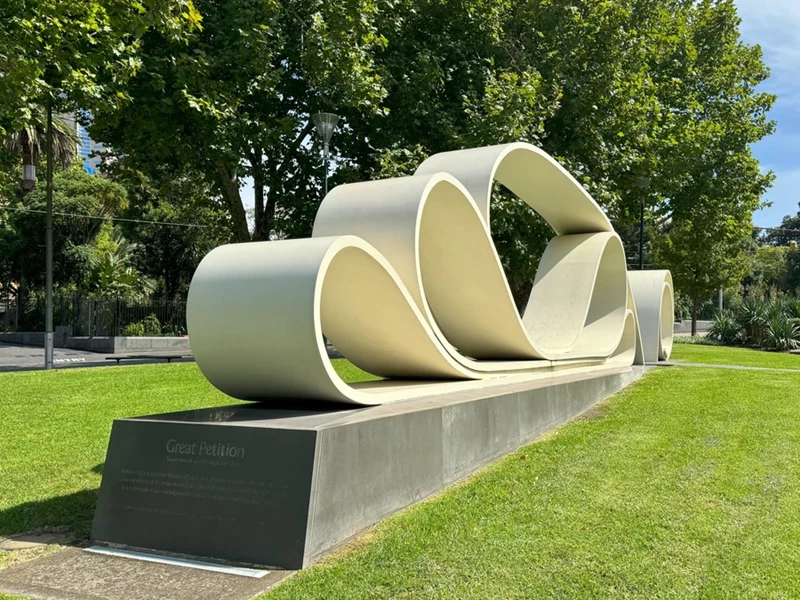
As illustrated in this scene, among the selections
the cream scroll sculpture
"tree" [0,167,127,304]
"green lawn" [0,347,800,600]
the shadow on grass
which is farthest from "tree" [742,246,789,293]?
the shadow on grass

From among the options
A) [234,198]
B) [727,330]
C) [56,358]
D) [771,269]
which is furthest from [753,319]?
[771,269]

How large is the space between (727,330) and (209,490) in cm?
2934

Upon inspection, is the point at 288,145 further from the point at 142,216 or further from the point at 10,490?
the point at 142,216

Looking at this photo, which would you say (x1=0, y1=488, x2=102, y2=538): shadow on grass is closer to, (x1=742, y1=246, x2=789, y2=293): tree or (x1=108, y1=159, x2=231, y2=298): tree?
(x1=108, y1=159, x2=231, y2=298): tree

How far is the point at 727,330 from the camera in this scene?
1188 inches

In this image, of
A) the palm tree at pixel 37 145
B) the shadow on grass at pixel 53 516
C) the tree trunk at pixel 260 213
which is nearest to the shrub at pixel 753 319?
the tree trunk at pixel 260 213

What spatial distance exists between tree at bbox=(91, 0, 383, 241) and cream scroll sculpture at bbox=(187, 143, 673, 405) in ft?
23.2

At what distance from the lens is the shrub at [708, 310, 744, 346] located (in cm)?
2981

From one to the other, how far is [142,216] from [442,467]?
3632 centimetres

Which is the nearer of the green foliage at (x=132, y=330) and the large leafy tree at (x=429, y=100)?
the large leafy tree at (x=429, y=100)

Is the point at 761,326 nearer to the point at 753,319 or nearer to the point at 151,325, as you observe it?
the point at 753,319

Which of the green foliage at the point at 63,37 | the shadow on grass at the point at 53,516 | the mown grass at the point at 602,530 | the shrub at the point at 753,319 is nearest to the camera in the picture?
the mown grass at the point at 602,530

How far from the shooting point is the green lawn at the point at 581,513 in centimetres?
396

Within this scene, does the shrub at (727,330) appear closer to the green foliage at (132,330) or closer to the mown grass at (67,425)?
the mown grass at (67,425)
